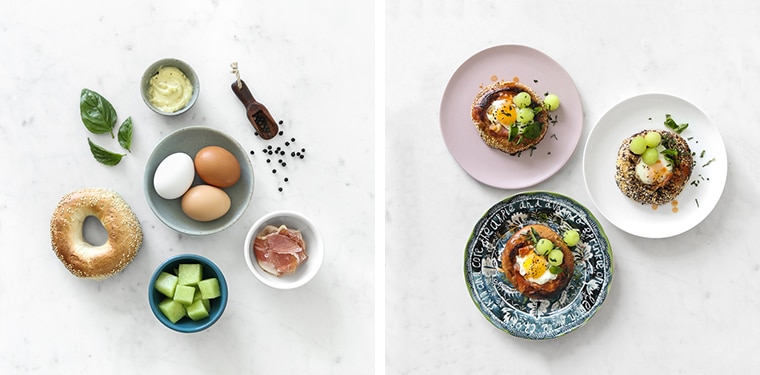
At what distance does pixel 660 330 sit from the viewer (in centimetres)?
158

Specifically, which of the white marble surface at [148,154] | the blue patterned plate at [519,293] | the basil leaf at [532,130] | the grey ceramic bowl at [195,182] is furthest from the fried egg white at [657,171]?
the grey ceramic bowl at [195,182]

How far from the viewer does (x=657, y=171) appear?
146 centimetres

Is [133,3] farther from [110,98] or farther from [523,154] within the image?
[523,154]

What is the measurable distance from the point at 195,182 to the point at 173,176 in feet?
0.28

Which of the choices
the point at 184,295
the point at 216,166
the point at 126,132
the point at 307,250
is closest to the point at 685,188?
the point at 307,250

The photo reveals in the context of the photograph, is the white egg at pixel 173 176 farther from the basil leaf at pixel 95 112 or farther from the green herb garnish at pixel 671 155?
the green herb garnish at pixel 671 155

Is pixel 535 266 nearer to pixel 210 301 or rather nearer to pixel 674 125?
pixel 674 125

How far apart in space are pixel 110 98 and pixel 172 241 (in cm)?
39

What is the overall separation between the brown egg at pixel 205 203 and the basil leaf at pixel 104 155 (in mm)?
218

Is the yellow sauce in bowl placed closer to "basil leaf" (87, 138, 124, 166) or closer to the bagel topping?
"basil leaf" (87, 138, 124, 166)

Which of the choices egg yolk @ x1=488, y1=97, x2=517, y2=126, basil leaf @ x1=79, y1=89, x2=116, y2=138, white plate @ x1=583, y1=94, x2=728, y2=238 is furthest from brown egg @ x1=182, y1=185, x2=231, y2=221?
white plate @ x1=583, y1=94, x2=728, y2=238

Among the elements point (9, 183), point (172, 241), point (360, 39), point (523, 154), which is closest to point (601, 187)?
point (523, 154)

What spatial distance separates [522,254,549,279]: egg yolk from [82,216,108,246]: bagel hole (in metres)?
1.04

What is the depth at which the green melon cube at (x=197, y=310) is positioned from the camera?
1.45 meters
